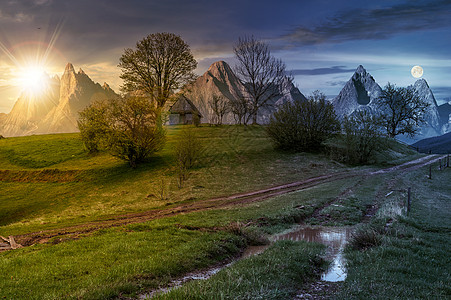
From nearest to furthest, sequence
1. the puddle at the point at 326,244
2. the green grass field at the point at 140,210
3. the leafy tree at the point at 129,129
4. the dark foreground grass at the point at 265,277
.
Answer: the dark foreground grass at the point at 265,277 → the green grass field at the point at 140,210 → the puddle at the point at 326,244 → the leafy tree at the point at 129,129

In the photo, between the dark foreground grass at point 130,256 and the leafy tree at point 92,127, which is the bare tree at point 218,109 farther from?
the dark foreground grass at point 130,256

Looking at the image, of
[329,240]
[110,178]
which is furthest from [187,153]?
[329,240]

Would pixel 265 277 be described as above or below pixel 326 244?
above

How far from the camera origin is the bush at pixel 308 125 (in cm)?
4297

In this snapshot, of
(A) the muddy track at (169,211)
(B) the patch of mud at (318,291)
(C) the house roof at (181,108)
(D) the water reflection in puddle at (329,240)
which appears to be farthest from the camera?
(C) the house roof at (181,108)

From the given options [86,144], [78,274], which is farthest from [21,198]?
[78,274]

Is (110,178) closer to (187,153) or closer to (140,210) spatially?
(187,153)

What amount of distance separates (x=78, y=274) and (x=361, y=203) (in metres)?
16.7

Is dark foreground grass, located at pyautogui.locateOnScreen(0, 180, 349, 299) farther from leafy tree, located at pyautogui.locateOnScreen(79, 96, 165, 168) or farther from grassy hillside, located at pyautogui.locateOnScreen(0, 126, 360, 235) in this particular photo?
leafy tree, located at pyautogui.locateOnScreen(79, 96, 165, 168)

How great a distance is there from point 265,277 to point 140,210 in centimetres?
1479

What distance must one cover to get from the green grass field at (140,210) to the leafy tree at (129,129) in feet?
6.48

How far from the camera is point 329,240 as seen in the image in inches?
526

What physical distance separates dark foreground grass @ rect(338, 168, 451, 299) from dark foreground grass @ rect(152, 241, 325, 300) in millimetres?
1318

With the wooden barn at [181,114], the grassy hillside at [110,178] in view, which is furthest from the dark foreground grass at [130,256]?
the wooden barn at [181,114]
